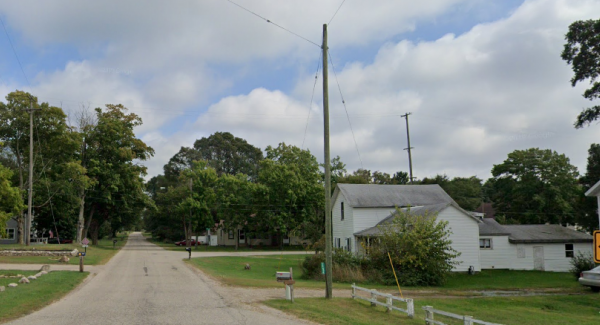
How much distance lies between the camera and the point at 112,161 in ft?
181

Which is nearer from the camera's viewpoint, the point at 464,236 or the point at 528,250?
the point at 464,236

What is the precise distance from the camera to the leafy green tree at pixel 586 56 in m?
27.5

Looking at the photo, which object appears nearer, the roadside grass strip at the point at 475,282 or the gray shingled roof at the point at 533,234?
the roadside grass strip at the point at 475,282

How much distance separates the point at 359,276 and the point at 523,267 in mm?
16485

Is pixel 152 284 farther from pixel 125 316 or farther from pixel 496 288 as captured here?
pixel 496 288

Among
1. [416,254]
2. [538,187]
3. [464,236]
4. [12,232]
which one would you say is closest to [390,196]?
[464,236]

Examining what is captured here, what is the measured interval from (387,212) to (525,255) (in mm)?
10414

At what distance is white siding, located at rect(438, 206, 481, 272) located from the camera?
30.7 metres

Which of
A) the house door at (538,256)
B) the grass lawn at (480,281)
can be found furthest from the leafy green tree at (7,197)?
the house door at (538,256)

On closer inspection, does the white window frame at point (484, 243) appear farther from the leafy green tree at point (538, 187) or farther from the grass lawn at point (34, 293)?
the grass lawn at point (34, 293)

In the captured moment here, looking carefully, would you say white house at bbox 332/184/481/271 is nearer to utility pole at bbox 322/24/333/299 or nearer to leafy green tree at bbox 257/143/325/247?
utility pole at bbox 322/24/333/299

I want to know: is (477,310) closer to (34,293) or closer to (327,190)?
(327,190)

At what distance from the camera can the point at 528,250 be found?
34.2 meters

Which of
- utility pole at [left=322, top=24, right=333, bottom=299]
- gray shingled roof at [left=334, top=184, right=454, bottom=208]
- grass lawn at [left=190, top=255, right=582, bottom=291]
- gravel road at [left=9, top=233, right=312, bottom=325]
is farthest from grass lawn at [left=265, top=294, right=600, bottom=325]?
gray shingled roof at [left=334, top=184, right=454, bottom=208]
